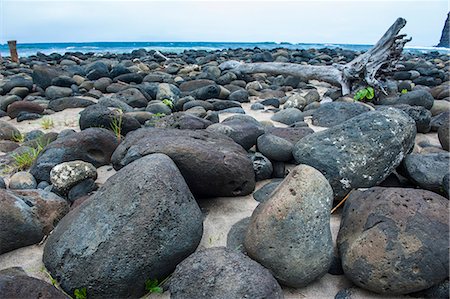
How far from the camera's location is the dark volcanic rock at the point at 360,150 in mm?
2650

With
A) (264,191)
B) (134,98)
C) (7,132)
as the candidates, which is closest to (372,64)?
(134,98)

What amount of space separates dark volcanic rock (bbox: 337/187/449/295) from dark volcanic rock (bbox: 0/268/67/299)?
1.59 metres

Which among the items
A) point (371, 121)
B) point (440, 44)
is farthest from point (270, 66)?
point (440, 44)

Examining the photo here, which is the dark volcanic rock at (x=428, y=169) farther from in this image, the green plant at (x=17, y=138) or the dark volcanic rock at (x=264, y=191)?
the green plant at (x=17, y=138)

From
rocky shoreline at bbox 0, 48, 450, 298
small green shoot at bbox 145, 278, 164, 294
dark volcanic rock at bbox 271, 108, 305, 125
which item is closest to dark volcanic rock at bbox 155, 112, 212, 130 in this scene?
rocky shoreline at bbox 0, 48, 450, 298

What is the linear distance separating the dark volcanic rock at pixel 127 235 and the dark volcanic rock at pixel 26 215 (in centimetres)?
25

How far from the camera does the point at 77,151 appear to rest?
126 inches

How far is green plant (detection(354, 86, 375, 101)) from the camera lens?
5.53 m

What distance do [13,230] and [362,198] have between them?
232 centimetres

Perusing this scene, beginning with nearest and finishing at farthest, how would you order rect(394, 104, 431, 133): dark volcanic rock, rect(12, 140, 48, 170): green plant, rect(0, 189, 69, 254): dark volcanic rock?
rect(0, 189, 69, 254): dark volcanic rock < rect(12, 140, 48, 170): green plant < rect(394, 104, 431, 133): dark volcanic rock

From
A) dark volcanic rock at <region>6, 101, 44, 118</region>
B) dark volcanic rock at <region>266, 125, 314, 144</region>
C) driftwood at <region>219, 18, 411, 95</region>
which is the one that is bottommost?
dark volcanic rock at <region>6, 101, 44, 118</region>

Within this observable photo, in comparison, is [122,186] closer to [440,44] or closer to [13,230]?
[13,230]

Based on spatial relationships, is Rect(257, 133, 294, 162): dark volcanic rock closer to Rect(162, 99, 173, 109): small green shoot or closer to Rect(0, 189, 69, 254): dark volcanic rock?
Rect(0, 189, 69, 254): dark volcanic rock

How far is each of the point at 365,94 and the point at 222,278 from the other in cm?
479
